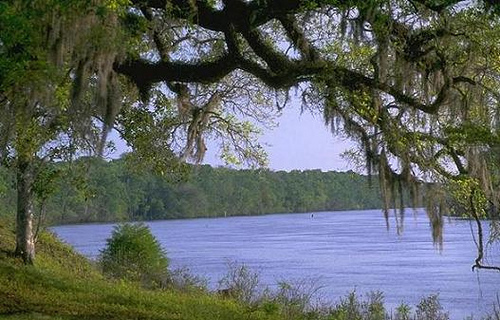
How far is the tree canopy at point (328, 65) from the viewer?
9250 millimetres

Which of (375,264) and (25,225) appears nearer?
(25,225)

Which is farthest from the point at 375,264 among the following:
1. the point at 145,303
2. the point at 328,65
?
the point at 328,65

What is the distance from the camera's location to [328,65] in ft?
37.7

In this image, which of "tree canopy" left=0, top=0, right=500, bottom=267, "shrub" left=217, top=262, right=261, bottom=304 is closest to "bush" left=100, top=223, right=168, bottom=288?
"shrub" left=217, top=262, right=261, bottom=304

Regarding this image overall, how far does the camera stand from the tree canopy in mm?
9250

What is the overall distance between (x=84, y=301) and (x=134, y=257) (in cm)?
1179

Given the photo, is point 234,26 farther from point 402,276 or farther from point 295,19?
point 402,276

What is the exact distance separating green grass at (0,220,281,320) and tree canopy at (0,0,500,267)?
2756mm

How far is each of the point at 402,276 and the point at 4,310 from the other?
21.8 meters

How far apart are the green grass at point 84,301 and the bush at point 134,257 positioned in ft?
13.1

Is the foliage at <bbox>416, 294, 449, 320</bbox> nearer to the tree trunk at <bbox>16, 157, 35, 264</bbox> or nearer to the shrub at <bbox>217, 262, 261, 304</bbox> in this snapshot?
the shrub at <bbox>217, 262, 261, 304</bbox>

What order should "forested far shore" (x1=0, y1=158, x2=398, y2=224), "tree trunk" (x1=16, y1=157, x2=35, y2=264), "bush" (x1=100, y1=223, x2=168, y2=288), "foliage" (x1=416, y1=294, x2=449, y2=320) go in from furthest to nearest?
"forested far shore" (x1=0, y1=158, x2=398, y2=224), "bush" (x1=100, y1=223, x2=168, y2=288), "tree trunk" (x1=16, y1=157, x2=35, y2=264), "foliage" (x1=416, y1=294, x2=449, y2=320)

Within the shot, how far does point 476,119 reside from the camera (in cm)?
1199

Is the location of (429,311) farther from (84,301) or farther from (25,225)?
(25,225)
